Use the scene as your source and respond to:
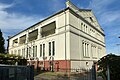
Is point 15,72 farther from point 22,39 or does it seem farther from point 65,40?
point 22,39

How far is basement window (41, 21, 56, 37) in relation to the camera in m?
36.7

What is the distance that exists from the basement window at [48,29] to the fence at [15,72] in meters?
27.9

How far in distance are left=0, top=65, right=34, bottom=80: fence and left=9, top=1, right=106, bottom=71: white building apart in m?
22.0

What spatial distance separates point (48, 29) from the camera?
39.4 meters

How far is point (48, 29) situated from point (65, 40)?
29.9ft

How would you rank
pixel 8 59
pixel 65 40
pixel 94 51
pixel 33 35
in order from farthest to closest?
1. pixel 33 35
2. pixel 94 51
3. pixel 65 40
4. pixel 8 59

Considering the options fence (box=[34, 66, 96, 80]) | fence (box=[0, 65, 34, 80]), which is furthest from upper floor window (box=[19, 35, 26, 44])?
fence (box=[0, 65, 34, 80])

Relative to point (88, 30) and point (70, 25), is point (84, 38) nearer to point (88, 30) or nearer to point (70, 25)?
point (88, 30)

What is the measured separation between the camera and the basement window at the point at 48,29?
36.7 meters

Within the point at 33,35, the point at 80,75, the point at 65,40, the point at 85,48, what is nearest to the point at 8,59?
the point at 80,75

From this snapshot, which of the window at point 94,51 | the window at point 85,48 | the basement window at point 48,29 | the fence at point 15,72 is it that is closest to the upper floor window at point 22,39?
the basement window at point 48,29

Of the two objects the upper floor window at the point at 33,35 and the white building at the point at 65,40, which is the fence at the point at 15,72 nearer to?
the white building at the point at 65,40

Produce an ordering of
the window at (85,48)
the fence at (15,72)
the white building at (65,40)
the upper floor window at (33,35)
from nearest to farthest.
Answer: the fence at (15,72), the white building at (65,40), the window at (85,48), the upper floor window at (33,35)

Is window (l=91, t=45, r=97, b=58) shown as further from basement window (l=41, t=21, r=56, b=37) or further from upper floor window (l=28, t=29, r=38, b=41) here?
upper floor window (l=28, t=29, r=38, b=41)
